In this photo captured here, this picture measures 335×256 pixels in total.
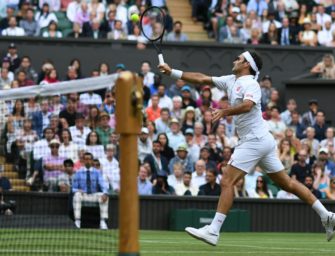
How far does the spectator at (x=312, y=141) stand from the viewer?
72.9ft

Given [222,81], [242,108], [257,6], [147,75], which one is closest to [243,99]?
[242,108]

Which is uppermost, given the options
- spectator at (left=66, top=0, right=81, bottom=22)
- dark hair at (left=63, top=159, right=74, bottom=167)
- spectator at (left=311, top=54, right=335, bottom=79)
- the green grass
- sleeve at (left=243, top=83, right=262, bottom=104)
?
spectator at (left=66, top=0, right=81, bottom=22)

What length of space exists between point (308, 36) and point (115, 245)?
1622 cm

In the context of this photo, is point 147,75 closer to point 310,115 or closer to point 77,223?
point 310,115

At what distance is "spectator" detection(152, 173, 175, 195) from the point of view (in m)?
19.6

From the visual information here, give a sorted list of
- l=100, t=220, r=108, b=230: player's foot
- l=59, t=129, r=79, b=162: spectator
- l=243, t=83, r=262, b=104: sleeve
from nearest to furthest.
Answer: l=243, t=83, r=262, b=104: sleeve
l=100, t=220, r=108, b=230: player's foot
l=59, t=129, r=79, b=162: spectator

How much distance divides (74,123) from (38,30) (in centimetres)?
1038

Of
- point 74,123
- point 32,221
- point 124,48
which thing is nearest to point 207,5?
point 124,48

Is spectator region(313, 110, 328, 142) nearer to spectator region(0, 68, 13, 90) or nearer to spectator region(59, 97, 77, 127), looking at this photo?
spectator region(0, 68, 13, 90)

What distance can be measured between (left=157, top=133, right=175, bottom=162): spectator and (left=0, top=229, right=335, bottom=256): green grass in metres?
5.35

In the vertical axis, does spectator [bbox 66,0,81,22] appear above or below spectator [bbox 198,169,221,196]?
above

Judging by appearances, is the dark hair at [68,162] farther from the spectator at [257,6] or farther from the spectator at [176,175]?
the spectator at [257,6]

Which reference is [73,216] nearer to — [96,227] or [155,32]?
[96,227]

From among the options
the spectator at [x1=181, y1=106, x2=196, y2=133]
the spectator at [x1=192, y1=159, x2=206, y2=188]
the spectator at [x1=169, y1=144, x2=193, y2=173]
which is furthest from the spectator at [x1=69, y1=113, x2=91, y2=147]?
the spectator at [x1=181, y1=106, x2=196, y2=133]
